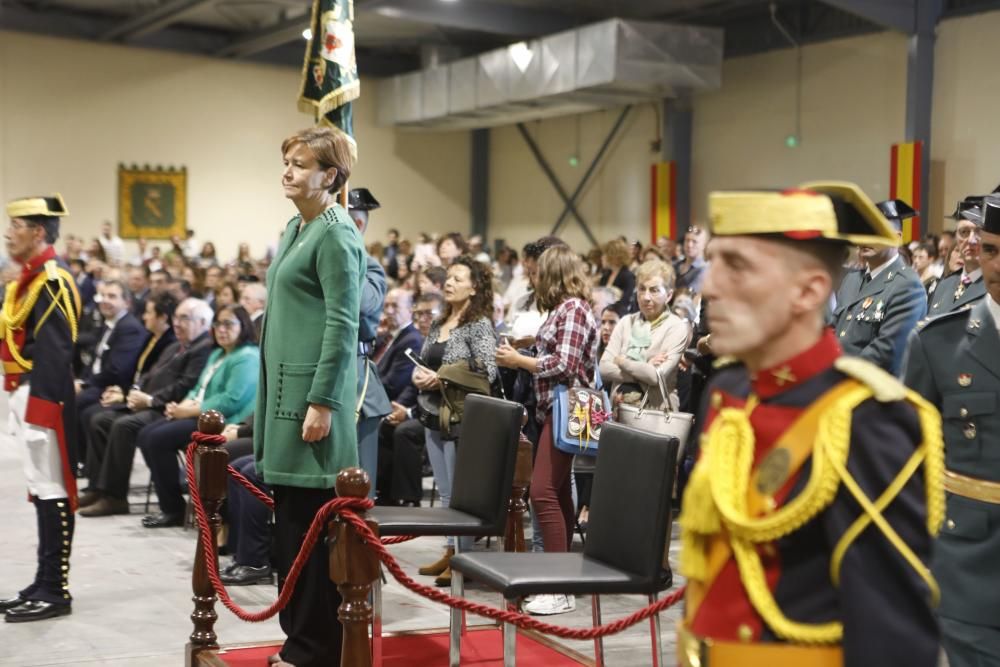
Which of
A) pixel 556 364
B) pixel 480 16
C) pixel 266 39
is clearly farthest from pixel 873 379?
pixel 266 39

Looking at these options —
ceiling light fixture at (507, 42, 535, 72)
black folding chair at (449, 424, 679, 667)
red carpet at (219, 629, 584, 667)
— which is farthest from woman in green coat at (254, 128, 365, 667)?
ceiling light fixture at (507, 42, 535, 72)

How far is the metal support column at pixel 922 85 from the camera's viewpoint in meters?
12.3

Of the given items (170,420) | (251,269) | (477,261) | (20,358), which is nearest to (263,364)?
(20,358)

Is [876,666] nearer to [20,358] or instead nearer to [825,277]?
[825,277]

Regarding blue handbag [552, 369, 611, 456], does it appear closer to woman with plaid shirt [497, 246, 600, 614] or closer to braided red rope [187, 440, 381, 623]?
woman with plaid shirt [497, 246, 600, 614]

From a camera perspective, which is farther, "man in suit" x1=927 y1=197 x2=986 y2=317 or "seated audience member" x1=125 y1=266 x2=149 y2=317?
"seated audience member" x1=125 y1=266 x2=149 y2=317

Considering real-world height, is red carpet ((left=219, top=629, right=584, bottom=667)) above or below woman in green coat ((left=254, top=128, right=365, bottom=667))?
below

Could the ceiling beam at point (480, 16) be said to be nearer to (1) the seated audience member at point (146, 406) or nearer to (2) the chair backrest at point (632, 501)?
(1) the seated audience member at point (146, 406)

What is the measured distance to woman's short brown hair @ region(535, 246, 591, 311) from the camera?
498 cm

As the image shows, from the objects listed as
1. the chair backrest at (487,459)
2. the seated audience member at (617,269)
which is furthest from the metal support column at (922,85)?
the chair backrest at (487,459)

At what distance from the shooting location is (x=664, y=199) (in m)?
15.8

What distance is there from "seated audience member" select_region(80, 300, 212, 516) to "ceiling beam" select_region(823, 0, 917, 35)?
7382 mm

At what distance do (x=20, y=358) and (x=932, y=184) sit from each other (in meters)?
10.2

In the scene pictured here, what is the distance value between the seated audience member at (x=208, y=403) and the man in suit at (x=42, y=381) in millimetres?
1597
